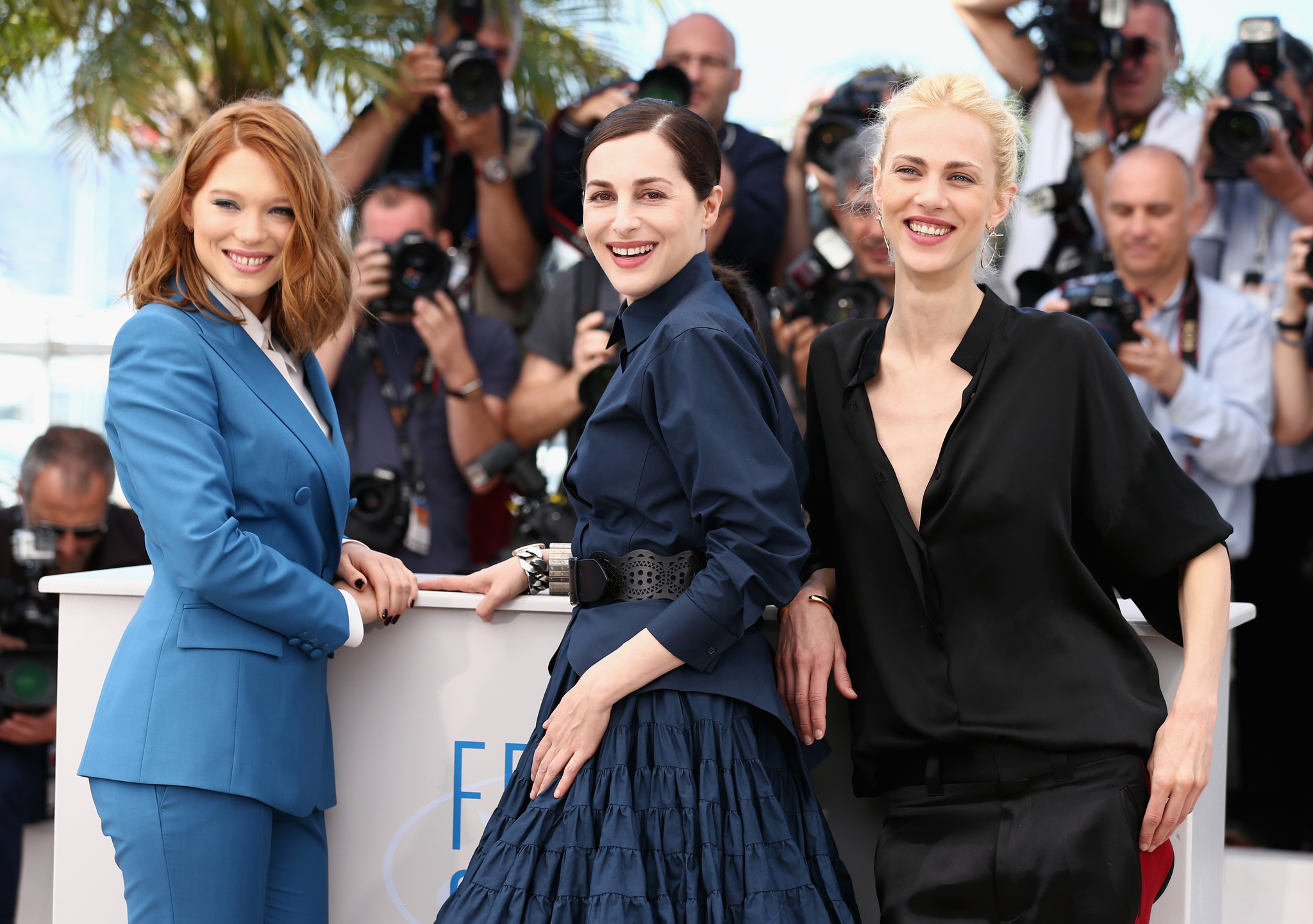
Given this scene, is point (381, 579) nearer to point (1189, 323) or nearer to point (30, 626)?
point (30, 626)

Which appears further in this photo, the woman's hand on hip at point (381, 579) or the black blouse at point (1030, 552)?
the woman's hand on hip at point (381, 579)

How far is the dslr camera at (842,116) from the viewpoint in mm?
3434

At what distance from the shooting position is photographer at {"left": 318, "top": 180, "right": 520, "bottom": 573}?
3471 mm

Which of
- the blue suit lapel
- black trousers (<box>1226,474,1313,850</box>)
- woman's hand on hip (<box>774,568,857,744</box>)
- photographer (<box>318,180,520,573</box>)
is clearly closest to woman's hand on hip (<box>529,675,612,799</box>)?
woman's hand on hip (<box>774,568,857,744</box>)

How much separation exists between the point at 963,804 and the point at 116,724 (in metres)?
1.15

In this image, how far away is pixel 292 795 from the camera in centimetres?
170

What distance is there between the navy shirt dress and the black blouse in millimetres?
192

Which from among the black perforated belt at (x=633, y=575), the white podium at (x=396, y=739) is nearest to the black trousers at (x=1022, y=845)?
the black perforated belt at (x=633, y=575)

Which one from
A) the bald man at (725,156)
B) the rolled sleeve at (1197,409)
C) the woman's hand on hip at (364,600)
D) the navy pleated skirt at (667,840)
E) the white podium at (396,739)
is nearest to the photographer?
the navy pleated skirt at (667,840)

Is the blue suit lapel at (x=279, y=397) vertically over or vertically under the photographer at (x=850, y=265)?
under

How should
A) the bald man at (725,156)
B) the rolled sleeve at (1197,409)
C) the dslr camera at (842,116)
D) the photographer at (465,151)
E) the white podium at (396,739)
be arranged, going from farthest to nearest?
the photographer at (465,151) → the bald man at (725,156) → the dslr camera at (842,116) → the rolled sleeve at (1197,409) → the white podium at (396,739)

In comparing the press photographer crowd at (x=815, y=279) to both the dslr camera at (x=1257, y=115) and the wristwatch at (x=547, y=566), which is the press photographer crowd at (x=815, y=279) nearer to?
the dslr camera at (x=1257, y=115)

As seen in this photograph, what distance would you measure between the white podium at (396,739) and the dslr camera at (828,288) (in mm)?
1466

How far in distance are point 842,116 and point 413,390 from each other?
4.89 ft
